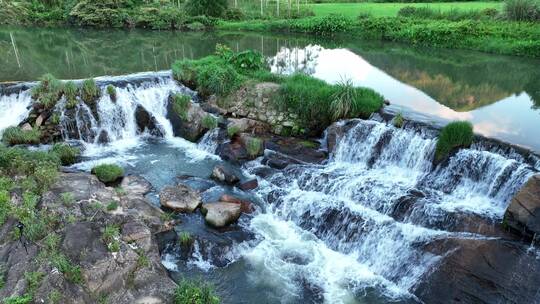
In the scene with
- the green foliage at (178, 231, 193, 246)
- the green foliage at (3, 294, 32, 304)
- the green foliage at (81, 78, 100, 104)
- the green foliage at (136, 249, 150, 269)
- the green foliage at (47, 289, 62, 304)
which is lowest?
the green foliage at (178, 231, 193, 246)

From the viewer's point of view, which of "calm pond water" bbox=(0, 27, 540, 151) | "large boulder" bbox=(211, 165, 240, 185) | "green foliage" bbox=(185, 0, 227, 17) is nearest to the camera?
"large boulder" bbox=(211, 165, 240, 185)

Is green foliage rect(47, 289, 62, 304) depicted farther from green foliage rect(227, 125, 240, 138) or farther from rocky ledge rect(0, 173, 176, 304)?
green foliage rect(227, 125, 240, 138)

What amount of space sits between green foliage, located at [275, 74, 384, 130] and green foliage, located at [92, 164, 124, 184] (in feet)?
21.6

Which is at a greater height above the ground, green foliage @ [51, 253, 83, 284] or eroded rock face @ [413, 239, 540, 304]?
green foliage @ [51, 253, 83, 284]

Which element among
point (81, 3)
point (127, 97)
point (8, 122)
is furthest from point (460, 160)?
point (81, 3)

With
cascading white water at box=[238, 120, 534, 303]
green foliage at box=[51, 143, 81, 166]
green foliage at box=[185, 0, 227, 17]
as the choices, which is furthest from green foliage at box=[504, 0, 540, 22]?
green foliage at box=[51, 143, 81, 166]

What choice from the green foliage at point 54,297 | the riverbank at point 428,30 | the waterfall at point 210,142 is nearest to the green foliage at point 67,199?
the green foliage at point 54,297

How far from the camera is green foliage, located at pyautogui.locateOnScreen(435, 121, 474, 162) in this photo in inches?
471

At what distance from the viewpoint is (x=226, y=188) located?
43.5 ft

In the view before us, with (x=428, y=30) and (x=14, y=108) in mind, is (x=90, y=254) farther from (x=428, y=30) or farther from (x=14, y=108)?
(x=428, y=30)

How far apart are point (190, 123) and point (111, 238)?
853 centimetres

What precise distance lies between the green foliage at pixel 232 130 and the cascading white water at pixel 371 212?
2911mm

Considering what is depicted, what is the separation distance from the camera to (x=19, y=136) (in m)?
15.0

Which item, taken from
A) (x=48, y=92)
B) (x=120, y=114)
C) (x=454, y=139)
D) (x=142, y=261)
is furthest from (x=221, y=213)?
(x=48, y=92)
